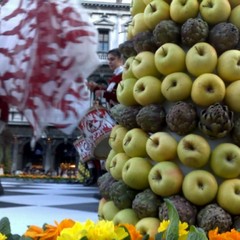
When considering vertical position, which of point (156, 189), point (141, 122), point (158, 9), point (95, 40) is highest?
point (158, 9)

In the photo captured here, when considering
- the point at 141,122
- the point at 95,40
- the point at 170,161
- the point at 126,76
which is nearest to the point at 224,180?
the point at 170,161

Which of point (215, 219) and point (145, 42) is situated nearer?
point (215, 219)

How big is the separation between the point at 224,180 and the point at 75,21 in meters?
0.58

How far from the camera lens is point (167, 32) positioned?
102cm

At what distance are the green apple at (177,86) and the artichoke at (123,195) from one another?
235mm

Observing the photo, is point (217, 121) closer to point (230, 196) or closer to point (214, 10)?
point (230, 196)

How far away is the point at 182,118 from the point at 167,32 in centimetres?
22

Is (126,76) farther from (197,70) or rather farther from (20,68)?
(20,68)

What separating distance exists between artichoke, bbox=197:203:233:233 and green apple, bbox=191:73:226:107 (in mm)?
230

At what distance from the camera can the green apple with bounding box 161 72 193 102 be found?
0.97m

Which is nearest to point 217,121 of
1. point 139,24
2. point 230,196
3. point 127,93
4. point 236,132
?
point 236,132

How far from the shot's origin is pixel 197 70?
0.97 meters

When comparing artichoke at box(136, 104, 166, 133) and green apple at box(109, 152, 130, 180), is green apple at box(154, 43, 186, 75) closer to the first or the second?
artichoke at box(136, 104, 166, 133)

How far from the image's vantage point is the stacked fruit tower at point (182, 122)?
917mm
